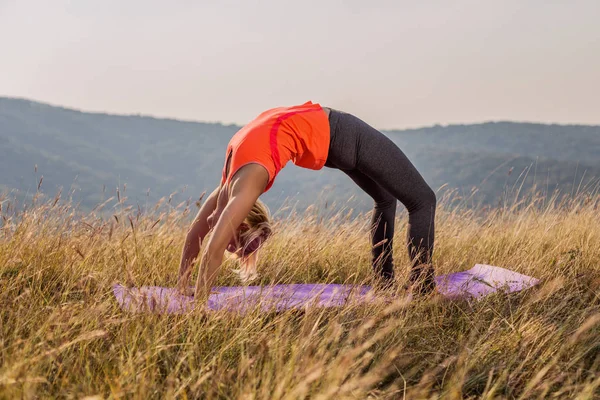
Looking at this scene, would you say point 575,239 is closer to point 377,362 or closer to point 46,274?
point 377,362

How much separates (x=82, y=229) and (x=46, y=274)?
746 millimetres

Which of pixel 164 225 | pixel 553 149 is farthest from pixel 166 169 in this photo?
pixel 164 225

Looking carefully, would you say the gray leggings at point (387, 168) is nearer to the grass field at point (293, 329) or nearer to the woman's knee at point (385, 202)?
the grass field at point (293, 329)

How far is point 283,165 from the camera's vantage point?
120 inches

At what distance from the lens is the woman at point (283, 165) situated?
2824 millimetres

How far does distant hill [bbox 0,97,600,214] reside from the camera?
11912 cm

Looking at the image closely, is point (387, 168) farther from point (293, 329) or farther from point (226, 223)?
point (293, 329)

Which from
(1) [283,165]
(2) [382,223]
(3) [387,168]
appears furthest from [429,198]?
(1) [283,165]

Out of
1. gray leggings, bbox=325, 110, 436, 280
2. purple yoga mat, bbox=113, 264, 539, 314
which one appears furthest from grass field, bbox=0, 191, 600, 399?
gray leggings, bbox=325, 110, 436, 280

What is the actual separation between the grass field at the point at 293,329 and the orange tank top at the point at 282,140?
23.4 inches

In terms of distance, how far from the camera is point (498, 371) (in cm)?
242

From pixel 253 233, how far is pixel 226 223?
1.61 feet

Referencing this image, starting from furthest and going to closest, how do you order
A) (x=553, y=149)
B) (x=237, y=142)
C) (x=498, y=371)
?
(x=553, y=149) → (x=237, y=142) → (x=498, y=371)

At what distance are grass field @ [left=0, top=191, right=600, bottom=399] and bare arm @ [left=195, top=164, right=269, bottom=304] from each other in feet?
0.86
